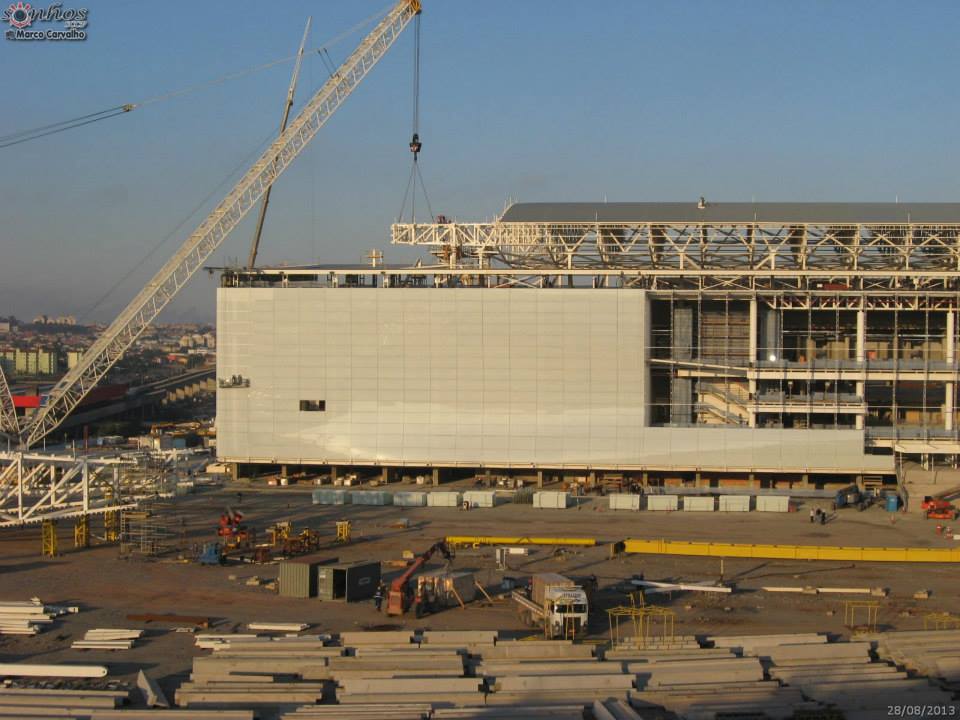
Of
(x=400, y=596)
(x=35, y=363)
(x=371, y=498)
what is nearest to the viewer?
(x=400, y=596)

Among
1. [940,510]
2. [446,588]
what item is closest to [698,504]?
[940,510]

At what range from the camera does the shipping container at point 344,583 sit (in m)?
35.6

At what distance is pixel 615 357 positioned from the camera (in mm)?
57469

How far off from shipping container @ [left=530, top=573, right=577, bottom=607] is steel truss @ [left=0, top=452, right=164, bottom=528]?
736 inches

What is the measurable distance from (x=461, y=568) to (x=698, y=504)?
16863mm

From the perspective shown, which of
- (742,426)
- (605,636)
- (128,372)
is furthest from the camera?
(128,372)

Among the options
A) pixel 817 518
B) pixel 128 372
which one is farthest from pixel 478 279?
pixel 128 372

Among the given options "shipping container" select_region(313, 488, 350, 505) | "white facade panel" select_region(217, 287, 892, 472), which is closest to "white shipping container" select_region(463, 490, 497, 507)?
"white facade panel" select_region(217, 287, 892, 472)

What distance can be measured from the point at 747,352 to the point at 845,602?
1086 inches

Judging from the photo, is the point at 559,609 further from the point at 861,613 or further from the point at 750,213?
the point at 750,213

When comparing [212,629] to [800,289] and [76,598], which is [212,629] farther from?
[800,289]

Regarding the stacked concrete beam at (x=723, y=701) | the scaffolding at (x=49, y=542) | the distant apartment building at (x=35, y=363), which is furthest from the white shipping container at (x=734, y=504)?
the distant apartment building at (x=35, y=363)

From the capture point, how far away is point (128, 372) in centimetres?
17400

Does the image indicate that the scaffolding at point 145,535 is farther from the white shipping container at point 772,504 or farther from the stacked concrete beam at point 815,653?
the white shipping container at point 772,504
